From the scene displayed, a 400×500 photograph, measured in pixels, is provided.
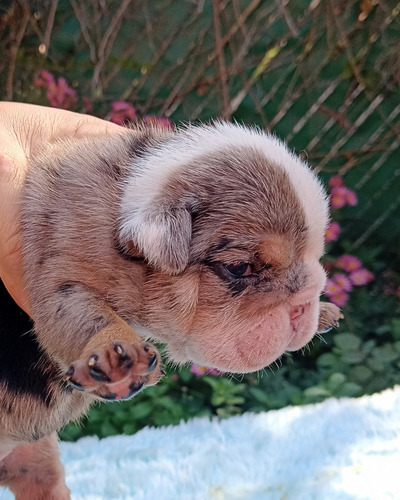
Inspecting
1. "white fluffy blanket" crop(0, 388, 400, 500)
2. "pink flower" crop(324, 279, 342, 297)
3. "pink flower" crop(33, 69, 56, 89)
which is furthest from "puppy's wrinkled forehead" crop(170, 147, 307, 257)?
"pink flower" crop(33, 69, 56, 89)

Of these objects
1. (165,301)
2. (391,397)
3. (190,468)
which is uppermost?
(165,301)

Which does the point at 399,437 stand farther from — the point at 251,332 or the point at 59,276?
the point at 59,276

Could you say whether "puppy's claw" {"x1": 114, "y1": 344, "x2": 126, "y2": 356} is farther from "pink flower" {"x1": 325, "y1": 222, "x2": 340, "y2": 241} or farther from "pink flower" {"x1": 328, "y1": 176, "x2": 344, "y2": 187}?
"pink flower" {"x1": 328, "y1": 176, "x2": 344, "y2": 187}

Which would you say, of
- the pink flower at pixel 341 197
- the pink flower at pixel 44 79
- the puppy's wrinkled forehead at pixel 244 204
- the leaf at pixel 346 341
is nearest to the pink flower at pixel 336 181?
the pink flower at pixel 341 197

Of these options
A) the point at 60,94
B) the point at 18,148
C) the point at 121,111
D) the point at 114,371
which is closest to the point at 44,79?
the point at 60,94

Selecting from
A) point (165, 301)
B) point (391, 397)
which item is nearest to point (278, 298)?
point (165, 301)

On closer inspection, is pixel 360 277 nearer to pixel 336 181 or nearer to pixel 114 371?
pixel 336 181
